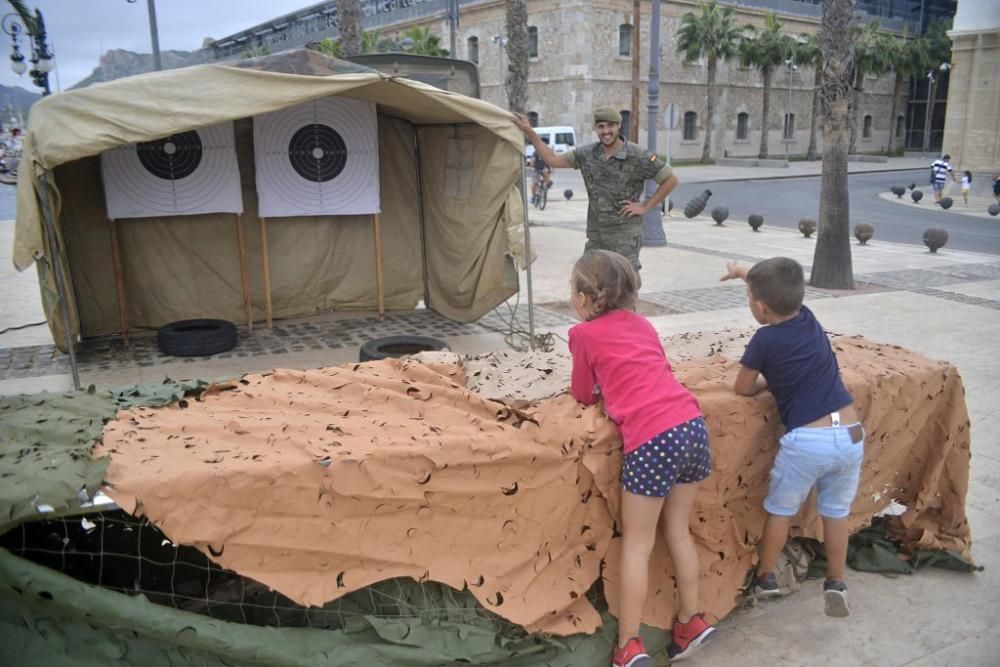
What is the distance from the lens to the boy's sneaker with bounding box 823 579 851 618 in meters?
3.11

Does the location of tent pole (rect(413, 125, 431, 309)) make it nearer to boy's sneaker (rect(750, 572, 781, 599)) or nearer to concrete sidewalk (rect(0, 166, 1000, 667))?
concrete sidewalk (rect(0, 166, 1000, 667))

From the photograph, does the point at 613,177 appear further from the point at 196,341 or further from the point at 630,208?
the point at 196,341

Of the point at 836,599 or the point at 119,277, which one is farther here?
the point at 119,277

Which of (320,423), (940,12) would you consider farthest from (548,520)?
(940,12)

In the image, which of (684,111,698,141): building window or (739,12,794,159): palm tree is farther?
(684,111,698,141): building window

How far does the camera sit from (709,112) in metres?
47.0

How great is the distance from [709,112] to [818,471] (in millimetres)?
47360

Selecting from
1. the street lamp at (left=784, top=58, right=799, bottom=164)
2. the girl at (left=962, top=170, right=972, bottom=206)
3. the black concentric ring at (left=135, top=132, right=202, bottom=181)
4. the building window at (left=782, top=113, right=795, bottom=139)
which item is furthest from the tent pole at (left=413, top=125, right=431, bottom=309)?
the building window at (left=782, top=113, right=795, bottom=139)

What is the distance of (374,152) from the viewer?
8.05 m

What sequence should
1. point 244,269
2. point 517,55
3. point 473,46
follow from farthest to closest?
point 473,46 < point 517,55 < point 244,269

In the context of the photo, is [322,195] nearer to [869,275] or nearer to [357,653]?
[357,653]

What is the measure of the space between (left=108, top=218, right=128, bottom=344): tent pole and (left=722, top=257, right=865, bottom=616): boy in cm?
620

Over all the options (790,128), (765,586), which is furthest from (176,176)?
(790,128)

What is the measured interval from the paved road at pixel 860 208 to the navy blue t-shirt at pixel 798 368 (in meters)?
13.4
